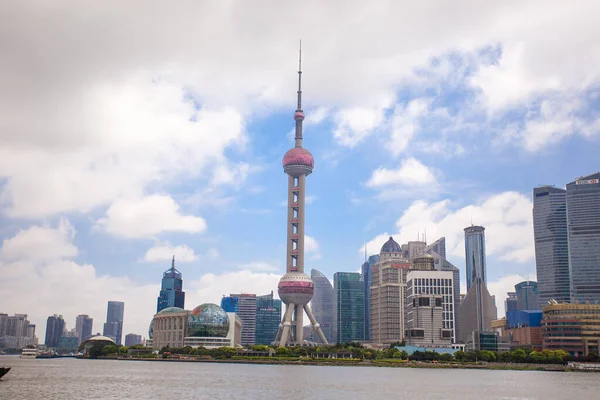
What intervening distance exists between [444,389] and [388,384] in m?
13.9

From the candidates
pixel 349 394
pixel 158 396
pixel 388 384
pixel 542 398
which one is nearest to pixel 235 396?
pixel 158 396

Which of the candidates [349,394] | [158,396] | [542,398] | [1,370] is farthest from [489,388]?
[1,370]

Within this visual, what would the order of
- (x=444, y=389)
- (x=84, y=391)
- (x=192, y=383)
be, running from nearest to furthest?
(x=84, y=391), (x=444, y=389), (x=192, y=383)

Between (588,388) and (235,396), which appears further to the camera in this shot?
(588,388)

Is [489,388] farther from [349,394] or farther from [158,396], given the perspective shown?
[158,396]

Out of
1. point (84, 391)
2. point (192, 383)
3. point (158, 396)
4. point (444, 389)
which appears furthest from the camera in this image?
point (192, 383)

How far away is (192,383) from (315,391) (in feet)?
102

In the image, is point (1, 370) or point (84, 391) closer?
point (84, 391)

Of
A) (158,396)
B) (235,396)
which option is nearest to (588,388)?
(235,396)

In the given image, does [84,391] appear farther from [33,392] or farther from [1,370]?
[1,370]

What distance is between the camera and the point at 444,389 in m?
129

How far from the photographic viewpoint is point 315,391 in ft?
393

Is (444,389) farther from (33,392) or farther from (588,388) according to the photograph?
(33,392)

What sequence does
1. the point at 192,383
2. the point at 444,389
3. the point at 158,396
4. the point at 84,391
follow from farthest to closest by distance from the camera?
the point at 192,383, the point at 444,389, the point at 84,391, the point at 158,396
